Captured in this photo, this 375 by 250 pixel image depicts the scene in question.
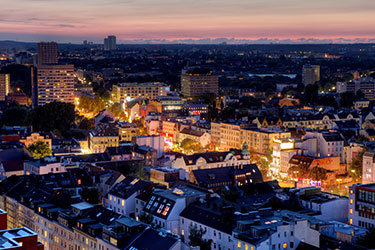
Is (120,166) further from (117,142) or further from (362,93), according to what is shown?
(362,93)

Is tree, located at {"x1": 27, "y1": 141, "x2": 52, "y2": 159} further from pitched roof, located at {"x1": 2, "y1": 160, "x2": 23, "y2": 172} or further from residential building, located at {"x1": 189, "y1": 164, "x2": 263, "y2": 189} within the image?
residential building, located at {"x1": 189, "y1": 164, "x2": 263, "y2": 189}

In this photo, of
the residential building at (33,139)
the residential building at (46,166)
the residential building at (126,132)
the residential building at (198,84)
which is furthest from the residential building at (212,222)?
the residential building at (198,84)

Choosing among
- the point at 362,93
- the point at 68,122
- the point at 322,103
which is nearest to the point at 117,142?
the point at 68,122

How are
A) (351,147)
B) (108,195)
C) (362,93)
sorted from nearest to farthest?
(108,195) → (351,147) → (362,93)

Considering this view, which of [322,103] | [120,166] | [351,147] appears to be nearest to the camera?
[120,166]

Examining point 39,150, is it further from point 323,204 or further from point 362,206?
point 362,206

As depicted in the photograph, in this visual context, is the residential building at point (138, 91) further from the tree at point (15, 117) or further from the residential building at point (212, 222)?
the residential building at point (212, 222)

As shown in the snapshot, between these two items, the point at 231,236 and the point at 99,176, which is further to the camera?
the point at 99,176
